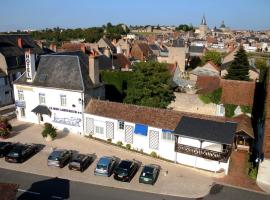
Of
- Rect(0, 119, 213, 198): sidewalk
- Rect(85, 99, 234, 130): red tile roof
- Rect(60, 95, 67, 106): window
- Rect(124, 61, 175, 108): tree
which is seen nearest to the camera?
Rect(0, 119, 213, 198): sidewalk

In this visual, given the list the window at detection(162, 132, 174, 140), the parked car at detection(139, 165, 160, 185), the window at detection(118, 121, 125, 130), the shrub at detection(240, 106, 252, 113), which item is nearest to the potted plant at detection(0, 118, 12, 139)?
the window at detection(118, 121, 125, 130)

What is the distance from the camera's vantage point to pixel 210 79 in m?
45.3

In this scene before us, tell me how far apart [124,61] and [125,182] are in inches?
1631

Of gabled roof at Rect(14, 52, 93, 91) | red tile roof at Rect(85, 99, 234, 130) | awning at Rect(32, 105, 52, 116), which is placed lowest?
awning at Rect(32, 105, 52, 116)

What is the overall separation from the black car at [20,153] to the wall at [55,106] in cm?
638

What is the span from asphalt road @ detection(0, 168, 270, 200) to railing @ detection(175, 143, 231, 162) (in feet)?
8.61

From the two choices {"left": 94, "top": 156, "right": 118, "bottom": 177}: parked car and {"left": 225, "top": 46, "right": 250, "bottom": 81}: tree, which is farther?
{"left": 225, "top": 46, "right": 250, "bottom": 81}: tree

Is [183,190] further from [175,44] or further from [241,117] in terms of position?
[175,44]

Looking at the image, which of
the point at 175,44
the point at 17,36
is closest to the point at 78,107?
the point at 17,36

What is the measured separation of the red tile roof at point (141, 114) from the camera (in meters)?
28.8

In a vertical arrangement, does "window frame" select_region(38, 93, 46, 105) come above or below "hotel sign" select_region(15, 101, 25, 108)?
above

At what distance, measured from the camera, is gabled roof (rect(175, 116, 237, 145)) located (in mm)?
25812

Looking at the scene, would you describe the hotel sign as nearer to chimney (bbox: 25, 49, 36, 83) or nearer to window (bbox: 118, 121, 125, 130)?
chimney (bbox: 25, 49, 36, 83)

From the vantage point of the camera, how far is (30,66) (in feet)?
118
